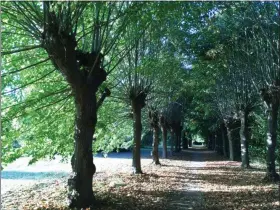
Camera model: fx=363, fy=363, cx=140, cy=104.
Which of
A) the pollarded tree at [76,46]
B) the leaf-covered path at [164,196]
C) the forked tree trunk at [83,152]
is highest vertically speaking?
the pollarded tree at [76,46]

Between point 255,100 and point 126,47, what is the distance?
10220mm

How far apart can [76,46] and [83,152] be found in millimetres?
2677

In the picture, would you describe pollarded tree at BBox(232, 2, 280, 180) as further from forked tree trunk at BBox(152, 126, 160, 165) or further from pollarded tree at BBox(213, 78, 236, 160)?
forked tree trunk at BBox(152, 126, 160, 165)

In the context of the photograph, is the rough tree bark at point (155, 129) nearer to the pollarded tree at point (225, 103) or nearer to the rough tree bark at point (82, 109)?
the pollarded tree at point (225, 103)

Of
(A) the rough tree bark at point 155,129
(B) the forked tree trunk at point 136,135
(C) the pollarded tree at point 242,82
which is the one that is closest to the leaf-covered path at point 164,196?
(B) the forked tree trunk at point 136,135

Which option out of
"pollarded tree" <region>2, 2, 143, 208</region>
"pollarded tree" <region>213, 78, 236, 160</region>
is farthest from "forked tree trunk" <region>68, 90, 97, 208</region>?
"pollarded tree" <region>213, 78, 236, 160</region>

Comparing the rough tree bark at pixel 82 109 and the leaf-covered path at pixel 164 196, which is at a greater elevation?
the rough tree bark at pixel 82 109

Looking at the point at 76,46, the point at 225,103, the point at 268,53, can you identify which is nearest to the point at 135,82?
the point at 268,53

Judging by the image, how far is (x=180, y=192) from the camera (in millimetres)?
12141

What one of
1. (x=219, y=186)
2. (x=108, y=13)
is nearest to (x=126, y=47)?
(x=108, y=13)

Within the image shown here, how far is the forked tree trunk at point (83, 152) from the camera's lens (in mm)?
9043

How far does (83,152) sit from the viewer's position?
9.16 metres

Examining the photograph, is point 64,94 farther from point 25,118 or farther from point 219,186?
point 219,186

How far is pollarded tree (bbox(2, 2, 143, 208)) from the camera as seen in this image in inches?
313
